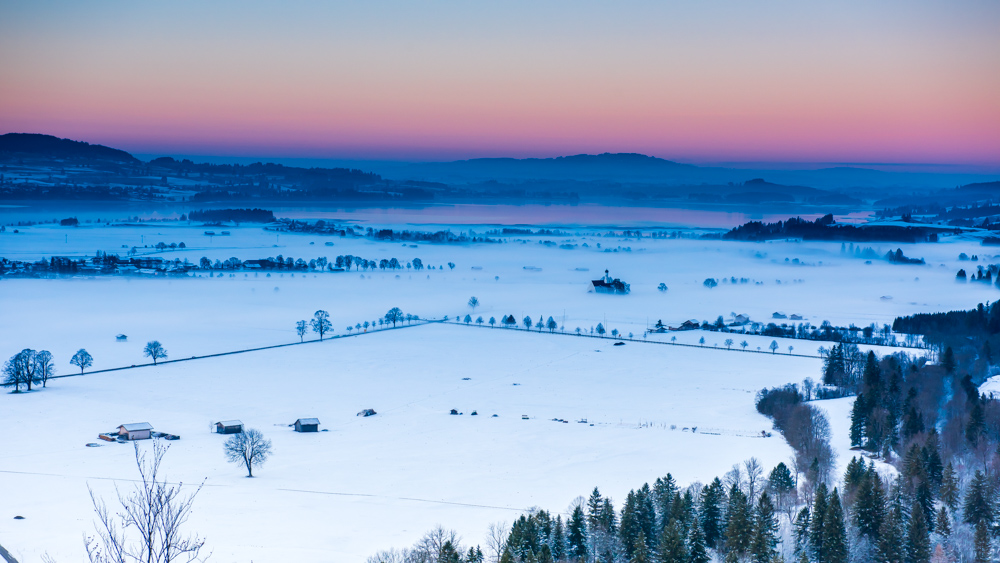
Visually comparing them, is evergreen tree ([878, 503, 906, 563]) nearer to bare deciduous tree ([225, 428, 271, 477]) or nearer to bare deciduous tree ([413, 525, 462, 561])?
bare deciduous tree ([413, 525, 462, 561])

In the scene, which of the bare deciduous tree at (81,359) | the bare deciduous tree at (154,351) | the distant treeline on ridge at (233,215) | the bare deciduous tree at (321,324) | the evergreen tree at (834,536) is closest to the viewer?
the evergreen tree at (834,536)

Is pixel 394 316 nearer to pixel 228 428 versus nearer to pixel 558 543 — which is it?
pixel 228 428

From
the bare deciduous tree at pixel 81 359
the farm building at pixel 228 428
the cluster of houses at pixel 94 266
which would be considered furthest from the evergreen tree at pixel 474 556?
Result: the cluster of houses at pixel 94 266

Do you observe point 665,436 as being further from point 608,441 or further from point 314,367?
point 314,367

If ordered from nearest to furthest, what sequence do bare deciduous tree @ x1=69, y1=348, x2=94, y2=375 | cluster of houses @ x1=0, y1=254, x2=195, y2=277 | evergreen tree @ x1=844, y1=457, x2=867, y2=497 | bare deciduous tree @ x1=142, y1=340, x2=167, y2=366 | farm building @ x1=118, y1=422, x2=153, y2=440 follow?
evergreen tree @ x1=844, y1=457, x2=867, y2=497
farm building @ x1=118, y1=422, x2=153, y2=440
bare deciduous tree @ x1=69, y1=348, x2=94, y2=375
bare deciduous tree @ x1=142, y1=340, x2=167, y2=366
cluster of houses @ x1=0, y1=254, x2=195, y2=277

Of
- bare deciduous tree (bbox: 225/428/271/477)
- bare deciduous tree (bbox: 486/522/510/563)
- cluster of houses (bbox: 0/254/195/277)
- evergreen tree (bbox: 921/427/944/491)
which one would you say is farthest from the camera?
cluster of houses (bbox: 0/254/195/277)

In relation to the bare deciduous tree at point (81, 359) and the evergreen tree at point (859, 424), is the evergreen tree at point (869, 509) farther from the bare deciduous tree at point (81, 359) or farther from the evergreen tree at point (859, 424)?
the bare deciduous tree at point (81, 359)

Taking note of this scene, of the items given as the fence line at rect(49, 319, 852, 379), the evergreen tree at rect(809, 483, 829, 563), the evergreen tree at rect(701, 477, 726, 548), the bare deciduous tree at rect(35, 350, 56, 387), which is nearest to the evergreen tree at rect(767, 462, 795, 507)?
the evergreen tree at rect(701, 477, 726, 548)

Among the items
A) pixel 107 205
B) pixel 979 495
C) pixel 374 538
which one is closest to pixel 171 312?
pixel 374 538
